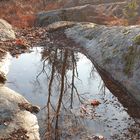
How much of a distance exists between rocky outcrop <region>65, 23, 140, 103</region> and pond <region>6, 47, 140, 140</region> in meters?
0.69

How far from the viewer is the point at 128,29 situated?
17.7m

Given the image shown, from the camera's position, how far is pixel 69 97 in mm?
14031

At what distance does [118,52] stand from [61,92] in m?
3.89

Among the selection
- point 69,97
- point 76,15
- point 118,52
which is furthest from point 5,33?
point 69,97

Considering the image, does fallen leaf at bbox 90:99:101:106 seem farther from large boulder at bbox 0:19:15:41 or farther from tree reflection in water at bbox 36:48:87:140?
large boulder at bbox 0:19:15:41

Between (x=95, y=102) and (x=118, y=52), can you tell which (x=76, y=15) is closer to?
(x=118, y=52)

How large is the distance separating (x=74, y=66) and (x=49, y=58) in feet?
6.99

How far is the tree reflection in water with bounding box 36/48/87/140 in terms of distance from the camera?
11031mm

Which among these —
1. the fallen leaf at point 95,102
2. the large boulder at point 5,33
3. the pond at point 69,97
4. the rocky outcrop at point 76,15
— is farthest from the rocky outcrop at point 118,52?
the rocky outcrop at point 76,15

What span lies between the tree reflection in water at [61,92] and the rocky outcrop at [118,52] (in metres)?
1.40

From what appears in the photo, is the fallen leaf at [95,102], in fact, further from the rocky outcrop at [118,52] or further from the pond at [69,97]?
the rocky outcrop at [118,52]

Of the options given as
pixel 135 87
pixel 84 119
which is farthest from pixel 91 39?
pixel 84 119

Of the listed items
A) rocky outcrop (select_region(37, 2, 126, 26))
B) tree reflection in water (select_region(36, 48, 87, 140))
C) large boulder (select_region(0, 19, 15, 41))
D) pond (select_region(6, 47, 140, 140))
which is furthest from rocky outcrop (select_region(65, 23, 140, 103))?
rocky outcrop (select_region(37, 2, 126, 26))

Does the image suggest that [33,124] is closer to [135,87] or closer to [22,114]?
[22,114]
